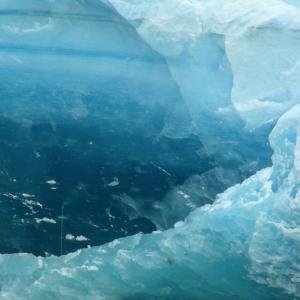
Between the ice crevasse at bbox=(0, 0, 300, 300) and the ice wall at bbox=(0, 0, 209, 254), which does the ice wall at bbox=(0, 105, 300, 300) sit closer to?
the ice crevasse at bbox=(0, 0, 300, 300)

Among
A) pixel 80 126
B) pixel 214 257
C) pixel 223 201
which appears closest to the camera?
pixel 214 257

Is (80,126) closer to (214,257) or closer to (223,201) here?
(223,201)

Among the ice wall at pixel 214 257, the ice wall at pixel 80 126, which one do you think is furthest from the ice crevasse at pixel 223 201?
the ice wall at pixel 80 126

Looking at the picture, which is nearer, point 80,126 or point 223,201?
point 223,201

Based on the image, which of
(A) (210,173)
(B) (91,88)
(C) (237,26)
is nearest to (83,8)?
(B) (91,88)

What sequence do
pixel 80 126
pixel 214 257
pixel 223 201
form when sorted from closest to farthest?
pixel 214 257 → pixel 223 201 → pixel 80 126

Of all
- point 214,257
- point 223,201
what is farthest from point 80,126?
point 214,257

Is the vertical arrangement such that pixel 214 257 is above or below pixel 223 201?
below

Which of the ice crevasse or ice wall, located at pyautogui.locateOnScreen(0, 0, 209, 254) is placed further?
ice wall, located at pyautogui.locateOnScreen(0, 0, 209, 254)

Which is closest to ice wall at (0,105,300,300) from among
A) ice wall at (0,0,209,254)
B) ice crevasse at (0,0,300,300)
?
ice crevasse at (0,0,300,300)

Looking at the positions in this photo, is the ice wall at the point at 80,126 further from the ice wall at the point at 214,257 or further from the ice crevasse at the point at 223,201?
the ice wall at the point at 214,257

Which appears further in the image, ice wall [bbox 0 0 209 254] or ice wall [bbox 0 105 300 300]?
ice wall [bbox 0 0 209 254]
